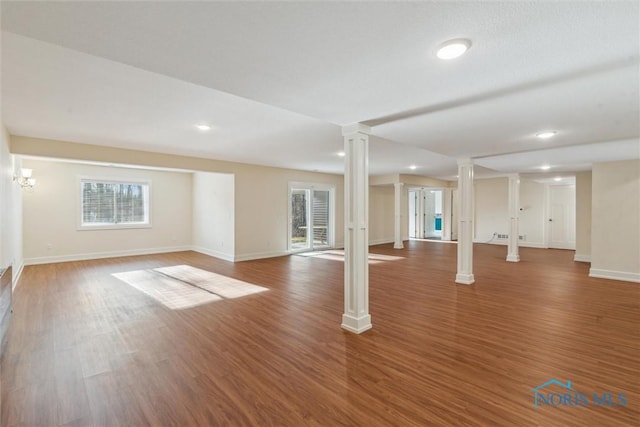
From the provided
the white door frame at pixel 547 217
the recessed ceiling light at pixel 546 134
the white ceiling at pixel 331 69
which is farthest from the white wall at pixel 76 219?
the white door frame at pixel 547 217

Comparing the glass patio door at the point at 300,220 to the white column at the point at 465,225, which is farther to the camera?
the glass patio door at the point at 300,220

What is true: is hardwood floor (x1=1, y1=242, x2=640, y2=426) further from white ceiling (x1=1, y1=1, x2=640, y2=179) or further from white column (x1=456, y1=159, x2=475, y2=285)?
white ceiling (x1=1, y1=1, x2=640, y2=179)

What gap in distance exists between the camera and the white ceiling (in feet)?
4.67

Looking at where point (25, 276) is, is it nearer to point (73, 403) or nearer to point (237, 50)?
point (73, 403)

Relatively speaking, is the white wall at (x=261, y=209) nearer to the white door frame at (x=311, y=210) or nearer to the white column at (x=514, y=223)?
the white door frame at (x=311, y=210)

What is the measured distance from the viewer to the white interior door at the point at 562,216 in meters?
9.07

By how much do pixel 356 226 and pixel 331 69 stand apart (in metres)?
1.73

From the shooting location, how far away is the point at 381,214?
11109 millimetres

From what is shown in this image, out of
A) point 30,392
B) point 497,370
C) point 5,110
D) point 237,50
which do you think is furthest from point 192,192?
point 497,370

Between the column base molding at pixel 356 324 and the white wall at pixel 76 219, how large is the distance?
7169mm

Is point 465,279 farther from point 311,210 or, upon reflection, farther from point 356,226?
point 311,210

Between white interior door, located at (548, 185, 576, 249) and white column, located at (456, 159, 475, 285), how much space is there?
623cm

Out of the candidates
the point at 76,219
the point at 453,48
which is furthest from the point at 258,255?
the point at 453,48

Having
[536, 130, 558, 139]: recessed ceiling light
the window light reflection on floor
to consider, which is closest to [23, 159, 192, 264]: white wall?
the window light reflection on floor
